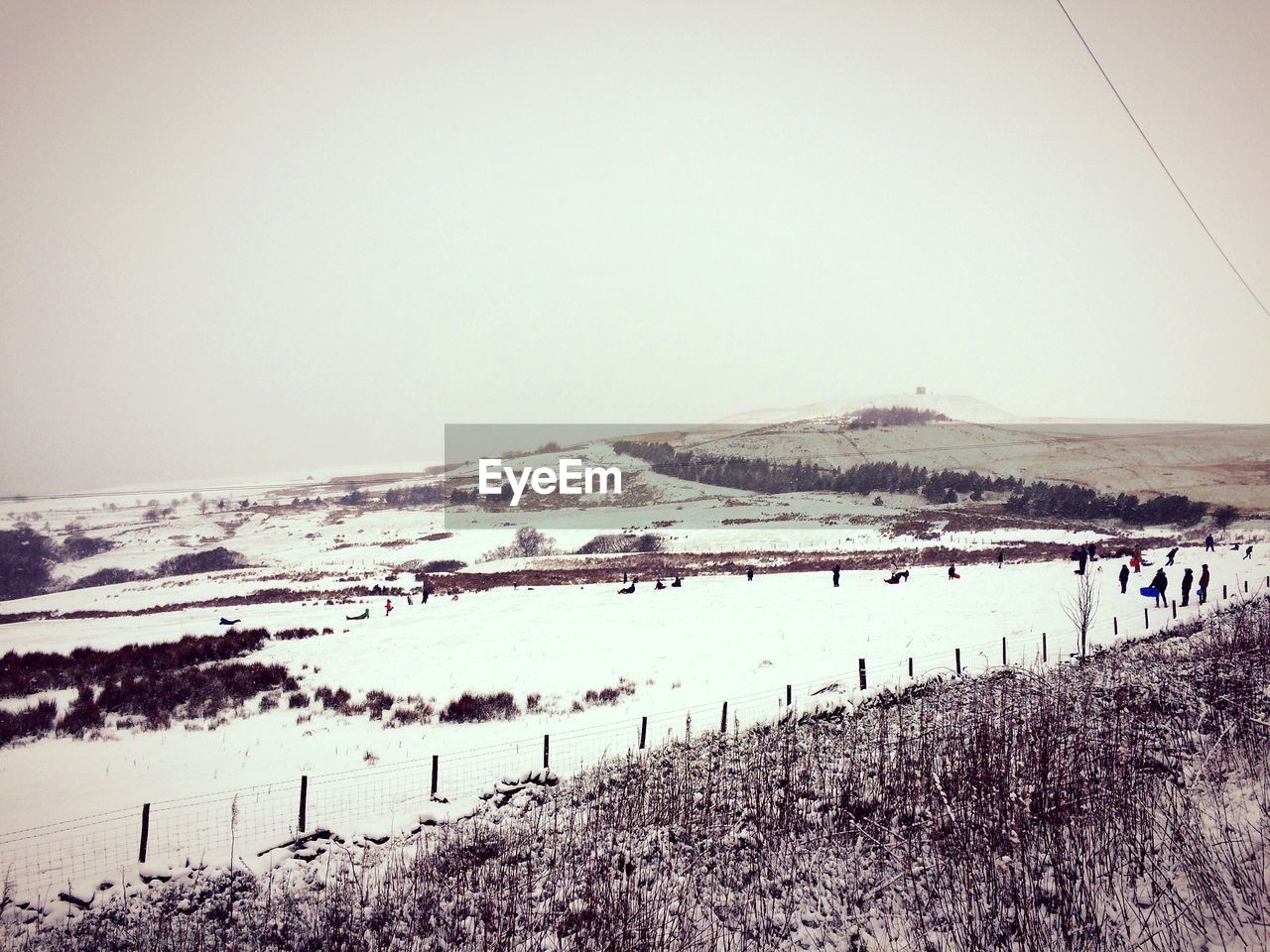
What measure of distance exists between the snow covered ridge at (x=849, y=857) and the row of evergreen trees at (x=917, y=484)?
248 ft

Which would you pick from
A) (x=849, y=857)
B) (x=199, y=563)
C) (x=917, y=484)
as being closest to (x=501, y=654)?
(x=849, y=857)

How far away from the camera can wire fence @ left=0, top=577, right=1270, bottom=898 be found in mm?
9633

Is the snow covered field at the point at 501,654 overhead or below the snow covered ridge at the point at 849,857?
below

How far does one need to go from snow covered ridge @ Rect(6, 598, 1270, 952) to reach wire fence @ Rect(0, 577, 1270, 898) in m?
1.21

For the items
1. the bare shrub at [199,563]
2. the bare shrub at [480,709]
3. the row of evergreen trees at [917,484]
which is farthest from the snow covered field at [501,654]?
the row of evergreen trees at [917,484]

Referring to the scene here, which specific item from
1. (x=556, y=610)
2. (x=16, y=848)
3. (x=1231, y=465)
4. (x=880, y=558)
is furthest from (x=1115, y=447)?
(x=16, y=848)

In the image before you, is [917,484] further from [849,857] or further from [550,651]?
[849,857]

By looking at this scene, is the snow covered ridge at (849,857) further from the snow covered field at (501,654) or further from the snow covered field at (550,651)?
the snow covered field at (550,651)

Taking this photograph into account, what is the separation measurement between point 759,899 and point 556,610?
2651 cm

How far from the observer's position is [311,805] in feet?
38.2

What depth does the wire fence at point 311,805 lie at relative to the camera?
31.6 ft

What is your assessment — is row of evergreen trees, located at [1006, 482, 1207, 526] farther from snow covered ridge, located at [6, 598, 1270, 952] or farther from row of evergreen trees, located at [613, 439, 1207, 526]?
snow covered ridge, located at [6, 598, 1270, 952]

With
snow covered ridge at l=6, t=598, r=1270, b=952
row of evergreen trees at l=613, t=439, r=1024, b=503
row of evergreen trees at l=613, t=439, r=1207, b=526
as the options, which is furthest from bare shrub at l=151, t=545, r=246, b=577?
snow covered ridge at l=6, t=598, r=1270, b=952

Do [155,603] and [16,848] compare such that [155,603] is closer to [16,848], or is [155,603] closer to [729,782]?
[16,848]
